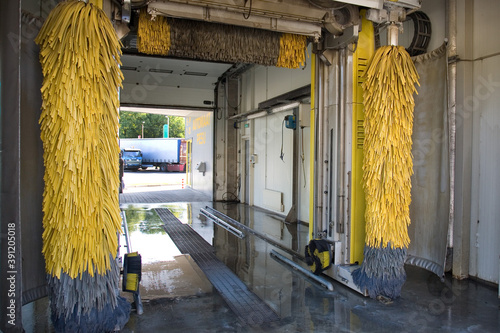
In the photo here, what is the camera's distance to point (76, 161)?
2695 millimetres

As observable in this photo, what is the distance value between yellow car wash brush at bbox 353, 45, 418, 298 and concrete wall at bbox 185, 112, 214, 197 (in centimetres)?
967

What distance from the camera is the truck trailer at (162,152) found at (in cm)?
2864

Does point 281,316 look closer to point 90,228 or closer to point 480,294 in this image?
point 90,228

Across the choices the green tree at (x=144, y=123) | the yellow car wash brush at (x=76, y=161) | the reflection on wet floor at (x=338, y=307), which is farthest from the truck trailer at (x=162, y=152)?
the yellow car wash brush at (x=76, y=161)

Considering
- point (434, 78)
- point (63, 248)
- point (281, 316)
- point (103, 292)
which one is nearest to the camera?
point (63, 248)

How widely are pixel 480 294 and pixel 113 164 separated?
4111 mm

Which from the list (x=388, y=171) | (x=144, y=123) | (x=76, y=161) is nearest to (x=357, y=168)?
(x=388, y=171)

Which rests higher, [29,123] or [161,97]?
[161,97]

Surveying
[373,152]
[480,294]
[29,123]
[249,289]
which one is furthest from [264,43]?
[480,294]

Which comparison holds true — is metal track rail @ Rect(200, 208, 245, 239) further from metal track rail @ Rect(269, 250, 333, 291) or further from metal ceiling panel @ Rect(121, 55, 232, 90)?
metal ceiling panel @ Rect(121, 55, 232, 90)

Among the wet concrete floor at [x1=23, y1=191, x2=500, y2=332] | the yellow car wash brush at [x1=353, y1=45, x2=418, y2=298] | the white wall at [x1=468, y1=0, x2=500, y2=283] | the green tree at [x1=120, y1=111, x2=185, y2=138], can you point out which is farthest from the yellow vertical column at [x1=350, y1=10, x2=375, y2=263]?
the green tree at [x1=120, y1=111, x2=185, y2=138]

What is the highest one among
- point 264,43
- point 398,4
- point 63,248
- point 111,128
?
point 398,4

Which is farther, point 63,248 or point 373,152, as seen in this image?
point 373,152

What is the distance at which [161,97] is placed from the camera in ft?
40.1
